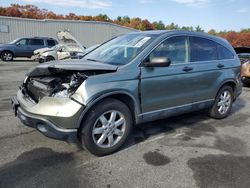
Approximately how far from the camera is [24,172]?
3.32 meters

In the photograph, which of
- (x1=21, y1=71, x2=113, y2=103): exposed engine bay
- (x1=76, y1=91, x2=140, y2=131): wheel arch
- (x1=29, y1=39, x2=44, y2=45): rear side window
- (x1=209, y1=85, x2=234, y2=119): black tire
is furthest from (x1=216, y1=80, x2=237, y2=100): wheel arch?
(x1=29, y1=39, x2=44, y2=45): rear side window

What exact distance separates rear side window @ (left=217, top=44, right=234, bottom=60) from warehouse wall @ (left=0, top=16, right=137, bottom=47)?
23601mm

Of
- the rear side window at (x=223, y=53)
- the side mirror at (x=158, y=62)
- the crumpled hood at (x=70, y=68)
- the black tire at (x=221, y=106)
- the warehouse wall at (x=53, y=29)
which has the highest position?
the warehouse wall at (x=53, y=29)

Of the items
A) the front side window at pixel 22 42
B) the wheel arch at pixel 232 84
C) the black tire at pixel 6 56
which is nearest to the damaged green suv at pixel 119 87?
the wheel arch at pixel 232 84

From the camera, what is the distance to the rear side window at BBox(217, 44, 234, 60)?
18.1 feet

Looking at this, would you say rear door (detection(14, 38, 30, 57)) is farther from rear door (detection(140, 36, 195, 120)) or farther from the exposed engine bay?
rear door (detection(140, 36, 195, 120))

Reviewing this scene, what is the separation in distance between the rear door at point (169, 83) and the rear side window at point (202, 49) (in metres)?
0.16

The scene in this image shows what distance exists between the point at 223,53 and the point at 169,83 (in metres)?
1.92

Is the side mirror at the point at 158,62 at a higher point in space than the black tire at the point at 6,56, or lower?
higher

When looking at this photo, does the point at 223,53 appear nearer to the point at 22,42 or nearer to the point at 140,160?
the point at 140,160

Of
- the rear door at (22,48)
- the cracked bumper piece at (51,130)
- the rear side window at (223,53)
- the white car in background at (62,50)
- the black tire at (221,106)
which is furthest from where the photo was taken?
the rear door at (22,48)

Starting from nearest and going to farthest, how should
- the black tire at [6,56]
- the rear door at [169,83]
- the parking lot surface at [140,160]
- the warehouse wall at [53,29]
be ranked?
the parking lot surface at [140,160] → the rear door at [169,83] → the black tire at [6,56] → the warehouse wall at [53,29]

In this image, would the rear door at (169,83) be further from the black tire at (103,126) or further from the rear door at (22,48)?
the rear door at (22,48)

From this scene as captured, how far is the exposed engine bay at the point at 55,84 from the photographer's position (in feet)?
11.6
